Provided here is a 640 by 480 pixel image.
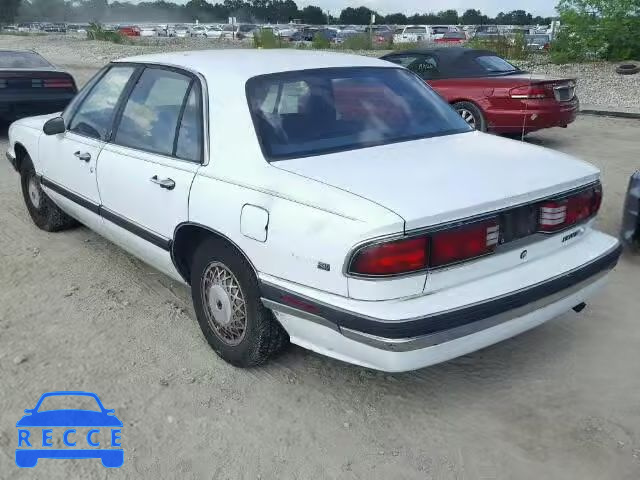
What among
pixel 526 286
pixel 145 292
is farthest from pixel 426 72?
pixel 526 286

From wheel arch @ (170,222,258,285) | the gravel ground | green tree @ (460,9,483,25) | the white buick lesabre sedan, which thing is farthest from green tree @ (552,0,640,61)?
green tree @ (460,9,483,25)

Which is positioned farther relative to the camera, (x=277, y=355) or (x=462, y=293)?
(x=277, y=355)

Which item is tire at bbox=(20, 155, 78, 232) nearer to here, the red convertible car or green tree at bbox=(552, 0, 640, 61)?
the red convertible car

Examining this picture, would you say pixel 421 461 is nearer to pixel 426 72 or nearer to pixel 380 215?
pixel 380 215

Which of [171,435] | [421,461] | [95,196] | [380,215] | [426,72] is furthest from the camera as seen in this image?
[426,72]

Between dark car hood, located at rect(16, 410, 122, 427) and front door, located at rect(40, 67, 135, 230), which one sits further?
front door, located at rect(40, 67, 135, 230)

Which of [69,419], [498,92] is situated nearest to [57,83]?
[498,92]

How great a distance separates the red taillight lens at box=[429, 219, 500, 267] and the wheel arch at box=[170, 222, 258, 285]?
101cm

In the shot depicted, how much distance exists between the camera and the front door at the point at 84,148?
4.07 m

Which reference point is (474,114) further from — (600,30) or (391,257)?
(600,30)

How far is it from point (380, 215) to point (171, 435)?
1359 mm

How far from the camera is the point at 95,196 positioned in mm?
4090

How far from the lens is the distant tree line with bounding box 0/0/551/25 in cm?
8188

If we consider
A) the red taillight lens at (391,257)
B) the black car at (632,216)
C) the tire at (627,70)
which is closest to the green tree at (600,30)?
the tire at (627,70)
